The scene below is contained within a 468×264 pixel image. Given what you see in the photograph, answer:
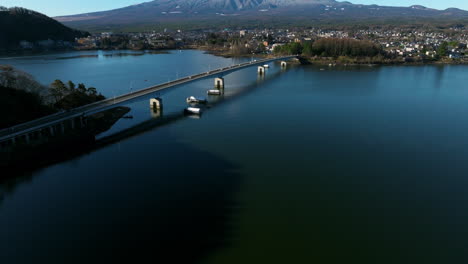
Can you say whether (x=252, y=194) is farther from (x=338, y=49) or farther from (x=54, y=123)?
(x=338, y=49)

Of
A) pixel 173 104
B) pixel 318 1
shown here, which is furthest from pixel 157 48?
pixel 318 1

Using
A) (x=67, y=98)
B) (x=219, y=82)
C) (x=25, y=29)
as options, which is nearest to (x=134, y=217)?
(x=67, y=98)

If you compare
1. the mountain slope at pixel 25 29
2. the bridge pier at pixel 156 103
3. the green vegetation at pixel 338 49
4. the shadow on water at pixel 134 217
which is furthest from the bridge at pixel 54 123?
the mountain slope at pixel 25 29

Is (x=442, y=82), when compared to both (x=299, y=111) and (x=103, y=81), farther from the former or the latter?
(x=103, y=81)

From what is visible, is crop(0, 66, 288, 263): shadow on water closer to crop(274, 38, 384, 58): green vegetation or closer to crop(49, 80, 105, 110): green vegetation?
crop(49, 80, 105, 110): green vegetation

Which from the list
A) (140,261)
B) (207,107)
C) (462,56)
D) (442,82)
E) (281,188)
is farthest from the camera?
(462,56)

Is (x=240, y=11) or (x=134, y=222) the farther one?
(x=240, y=11)

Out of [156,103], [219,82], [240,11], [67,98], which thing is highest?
[240,11]
